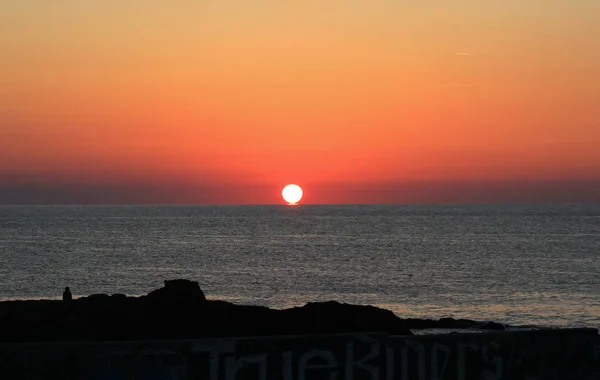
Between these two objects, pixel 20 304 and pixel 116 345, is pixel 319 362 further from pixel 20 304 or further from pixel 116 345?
pixel 20 304

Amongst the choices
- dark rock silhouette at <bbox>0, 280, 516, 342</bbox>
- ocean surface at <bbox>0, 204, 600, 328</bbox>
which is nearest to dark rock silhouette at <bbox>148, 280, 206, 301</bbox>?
dark rock silhouette at <bbox>0, 280, 516, 342</bbox>

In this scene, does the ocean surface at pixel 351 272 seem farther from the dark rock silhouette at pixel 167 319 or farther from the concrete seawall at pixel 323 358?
the concrete seawall at pixel 323 358

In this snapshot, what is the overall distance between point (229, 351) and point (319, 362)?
1202 mm

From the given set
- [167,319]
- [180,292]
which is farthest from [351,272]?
[167,319]

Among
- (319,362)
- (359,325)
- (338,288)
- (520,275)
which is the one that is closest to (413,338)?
(319,362)

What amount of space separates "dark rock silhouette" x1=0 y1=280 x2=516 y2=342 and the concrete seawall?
45.9 ft

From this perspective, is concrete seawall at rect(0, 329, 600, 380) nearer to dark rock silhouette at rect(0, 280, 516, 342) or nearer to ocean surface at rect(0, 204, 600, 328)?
dark rock silhouette at rect(0, 280, 516, 342)

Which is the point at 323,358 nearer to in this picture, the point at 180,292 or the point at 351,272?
the point at 180,292

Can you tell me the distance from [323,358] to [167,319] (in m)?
16.6

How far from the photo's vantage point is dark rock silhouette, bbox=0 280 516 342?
84.8 ft

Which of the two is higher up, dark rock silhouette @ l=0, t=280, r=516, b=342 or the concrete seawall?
the concrete seawall

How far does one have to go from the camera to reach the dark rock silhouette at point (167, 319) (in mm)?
25859

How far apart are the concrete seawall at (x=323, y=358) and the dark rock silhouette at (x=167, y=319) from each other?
14.0 meters

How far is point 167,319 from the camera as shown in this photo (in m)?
27.8
